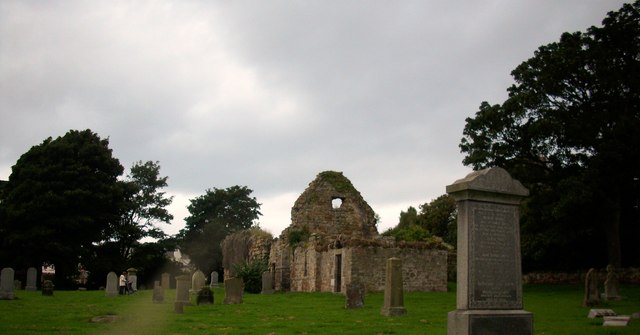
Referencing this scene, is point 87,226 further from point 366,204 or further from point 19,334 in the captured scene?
point 19,334

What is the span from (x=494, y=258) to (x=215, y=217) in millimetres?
63938

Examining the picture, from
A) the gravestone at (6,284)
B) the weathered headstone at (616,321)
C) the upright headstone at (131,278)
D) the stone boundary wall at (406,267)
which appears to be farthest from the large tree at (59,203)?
the weathered headstone at (616,321)

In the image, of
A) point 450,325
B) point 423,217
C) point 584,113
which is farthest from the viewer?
point 423,217

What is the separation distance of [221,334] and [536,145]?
22.4m

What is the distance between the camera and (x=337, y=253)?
2642 cm

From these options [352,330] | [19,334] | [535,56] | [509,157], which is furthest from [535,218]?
[19,334]

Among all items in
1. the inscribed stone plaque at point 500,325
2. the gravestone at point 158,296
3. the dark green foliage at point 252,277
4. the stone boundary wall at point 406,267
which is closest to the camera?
the inscribed stone plaque at point 500,325

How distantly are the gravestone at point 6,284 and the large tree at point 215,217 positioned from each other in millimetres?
42676

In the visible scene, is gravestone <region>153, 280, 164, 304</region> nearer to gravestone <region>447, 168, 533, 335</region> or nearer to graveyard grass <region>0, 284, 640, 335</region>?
graveyard grass <region>0, 284, 640, 335</region>

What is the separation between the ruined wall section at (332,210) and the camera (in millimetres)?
35125

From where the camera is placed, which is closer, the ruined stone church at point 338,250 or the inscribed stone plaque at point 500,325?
the inscribed stone plaque at point 500,325

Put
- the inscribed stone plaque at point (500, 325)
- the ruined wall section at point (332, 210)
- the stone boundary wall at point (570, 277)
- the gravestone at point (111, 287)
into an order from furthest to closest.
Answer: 1. the ruined wall section at point (332, 210)
2. the stone boundary wall at point (570, 277)
3. the gravestone at point (111, 287)
4. the inscribed stone plaque at point (500, 325)

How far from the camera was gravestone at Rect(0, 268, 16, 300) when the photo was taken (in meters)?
20.8

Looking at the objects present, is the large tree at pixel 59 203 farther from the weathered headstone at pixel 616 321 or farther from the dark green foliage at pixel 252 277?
the weathered headstone at pixel 616 321
